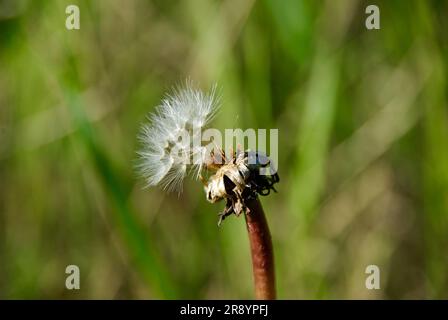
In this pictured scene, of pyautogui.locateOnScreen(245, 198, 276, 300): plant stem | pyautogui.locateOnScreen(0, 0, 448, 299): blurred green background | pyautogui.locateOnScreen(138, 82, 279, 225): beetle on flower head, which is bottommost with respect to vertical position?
pyautogui.locateOnScreen(245, 198, 276, 300): plant stem

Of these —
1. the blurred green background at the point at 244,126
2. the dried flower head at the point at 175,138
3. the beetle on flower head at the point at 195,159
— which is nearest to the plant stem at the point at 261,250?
the beetle on flower head at the point at 195,159

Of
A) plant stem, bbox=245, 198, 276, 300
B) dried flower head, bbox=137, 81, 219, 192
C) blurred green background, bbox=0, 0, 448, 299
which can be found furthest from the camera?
blurred green background, bbox=0, 0, 448, 299

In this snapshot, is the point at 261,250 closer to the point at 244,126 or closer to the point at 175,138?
the point at 175,138

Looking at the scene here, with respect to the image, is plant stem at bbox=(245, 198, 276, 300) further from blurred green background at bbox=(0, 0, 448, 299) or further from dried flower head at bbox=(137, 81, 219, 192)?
blurred green background at bbox=(0, 0, 448, 299)

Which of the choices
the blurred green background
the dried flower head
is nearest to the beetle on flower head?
the dried flower head

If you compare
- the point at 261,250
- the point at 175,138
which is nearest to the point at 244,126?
the point at 175,138

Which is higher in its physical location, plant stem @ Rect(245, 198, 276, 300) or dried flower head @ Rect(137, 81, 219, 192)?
dried flower head @ Rect(137, 81, 219, 192)

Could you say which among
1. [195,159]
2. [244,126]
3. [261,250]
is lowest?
[261,250]
